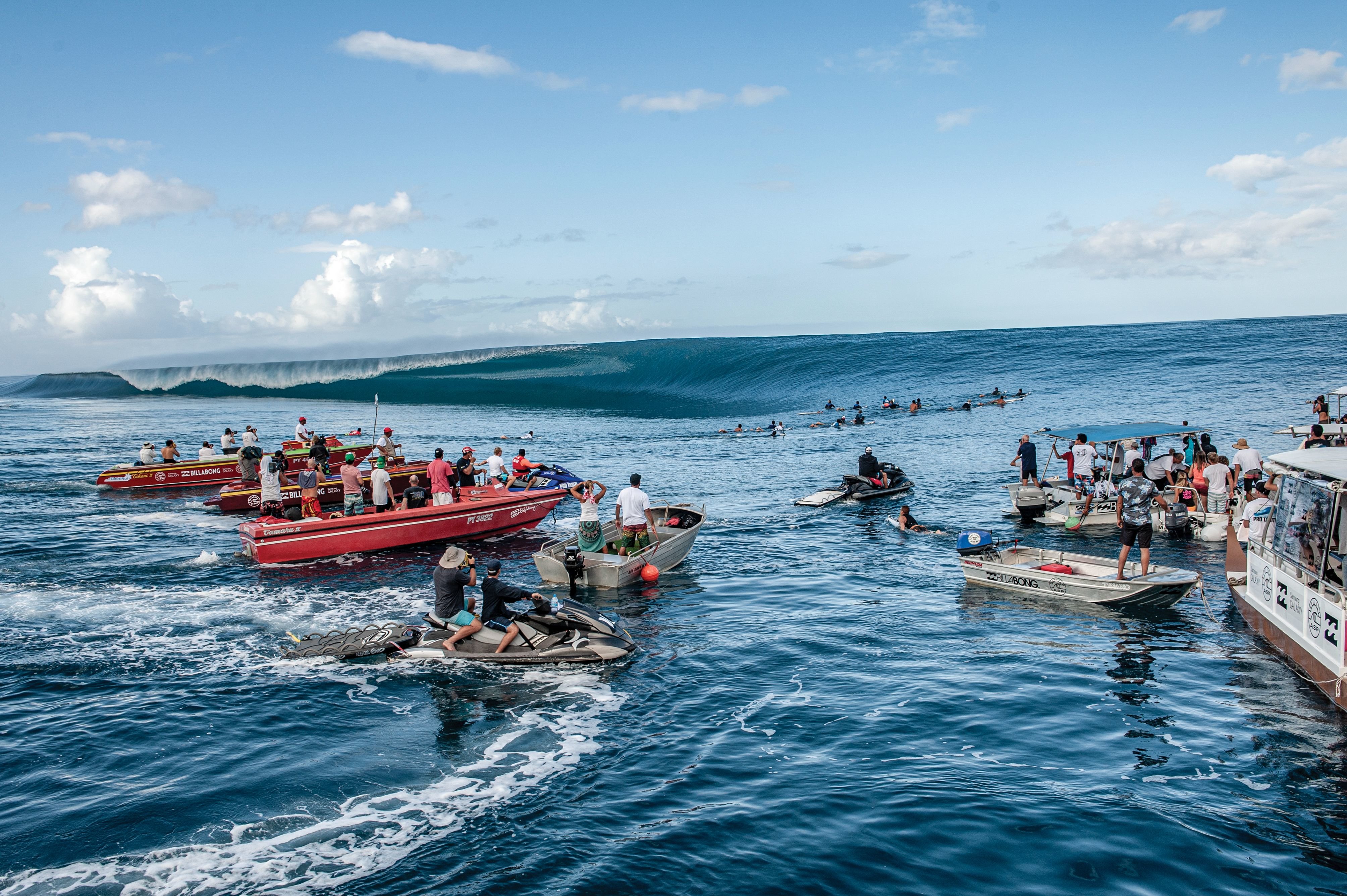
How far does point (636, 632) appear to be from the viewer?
43.4ft

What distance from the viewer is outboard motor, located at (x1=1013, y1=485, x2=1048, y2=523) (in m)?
20.1

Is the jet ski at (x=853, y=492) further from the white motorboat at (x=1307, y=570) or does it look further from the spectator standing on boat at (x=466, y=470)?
the white motorboat at (x=1307, y=570)

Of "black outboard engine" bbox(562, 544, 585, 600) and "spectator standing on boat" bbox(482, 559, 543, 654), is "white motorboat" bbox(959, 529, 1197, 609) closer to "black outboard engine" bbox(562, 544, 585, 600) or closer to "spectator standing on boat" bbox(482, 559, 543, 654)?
"black outboard engine" bbox(562, 544, 585, 600)

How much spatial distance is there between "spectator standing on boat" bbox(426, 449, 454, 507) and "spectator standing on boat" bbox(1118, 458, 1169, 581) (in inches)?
538

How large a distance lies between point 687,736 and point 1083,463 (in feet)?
49.9

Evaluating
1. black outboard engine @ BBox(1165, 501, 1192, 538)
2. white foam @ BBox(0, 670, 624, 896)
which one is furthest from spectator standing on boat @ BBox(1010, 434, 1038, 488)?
white foam @ BBox(0, 670, 624, 896)

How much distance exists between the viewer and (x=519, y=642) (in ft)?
38.8

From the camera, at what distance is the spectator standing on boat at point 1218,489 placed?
1778cm

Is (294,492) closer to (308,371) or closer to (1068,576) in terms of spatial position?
(1068,576)

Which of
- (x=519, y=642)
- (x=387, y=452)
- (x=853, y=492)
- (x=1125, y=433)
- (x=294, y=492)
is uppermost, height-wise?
(x=1125, y=433)

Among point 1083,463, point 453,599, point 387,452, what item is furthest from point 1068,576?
point 387,452

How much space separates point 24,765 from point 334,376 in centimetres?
9435

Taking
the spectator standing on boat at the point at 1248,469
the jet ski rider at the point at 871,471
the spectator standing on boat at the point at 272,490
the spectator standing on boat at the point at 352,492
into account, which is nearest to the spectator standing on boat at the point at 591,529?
the spectator standing on boat at the point at 352,492

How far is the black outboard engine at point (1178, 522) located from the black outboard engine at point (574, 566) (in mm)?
12278
